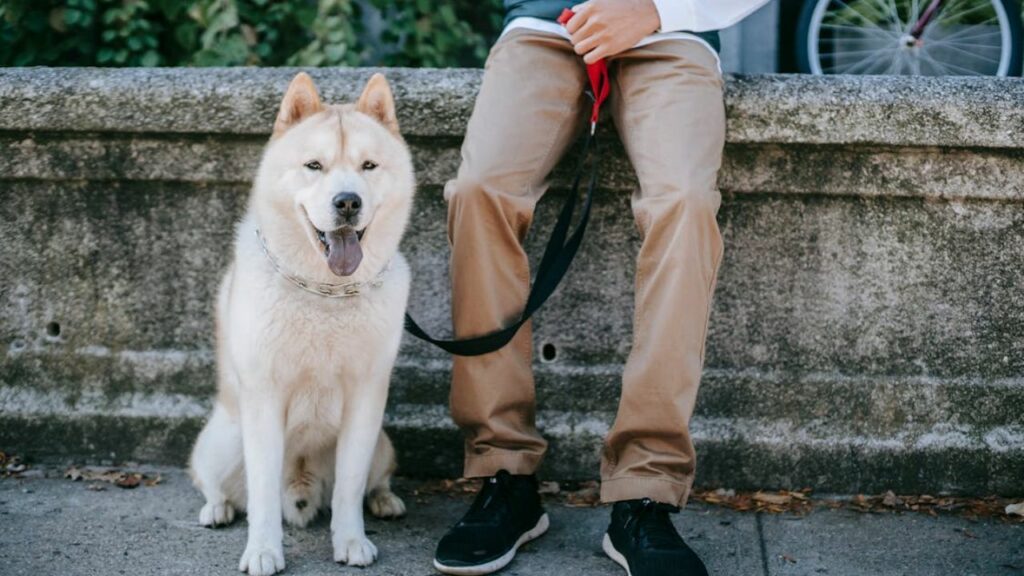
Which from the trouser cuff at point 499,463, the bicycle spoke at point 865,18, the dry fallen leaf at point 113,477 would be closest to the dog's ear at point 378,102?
the trouser cuff at point 499,463

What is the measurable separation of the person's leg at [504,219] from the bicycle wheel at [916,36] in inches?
85.3

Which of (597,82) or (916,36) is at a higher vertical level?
(916,36)

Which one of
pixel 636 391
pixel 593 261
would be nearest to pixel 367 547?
pixel 636 391

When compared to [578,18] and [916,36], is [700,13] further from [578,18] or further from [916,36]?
[916,36]

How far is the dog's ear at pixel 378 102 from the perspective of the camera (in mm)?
2619

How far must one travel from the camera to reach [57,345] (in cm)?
326

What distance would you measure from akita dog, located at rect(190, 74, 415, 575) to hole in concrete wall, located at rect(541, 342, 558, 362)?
0.64m

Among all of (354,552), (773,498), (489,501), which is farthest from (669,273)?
(354,552)

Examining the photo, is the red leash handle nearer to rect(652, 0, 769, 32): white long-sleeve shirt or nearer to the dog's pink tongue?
rect(652, 0, 769, 32): white long-sleeve shirt

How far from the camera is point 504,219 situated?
266 centimetres

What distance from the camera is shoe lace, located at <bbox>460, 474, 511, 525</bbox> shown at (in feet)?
8.71

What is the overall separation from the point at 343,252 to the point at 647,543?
0.97 m

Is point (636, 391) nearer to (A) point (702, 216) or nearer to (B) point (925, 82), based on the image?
(A) point (702, 216)

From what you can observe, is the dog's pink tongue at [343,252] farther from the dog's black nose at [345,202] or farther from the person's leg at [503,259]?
the person's leg at [503,259]
